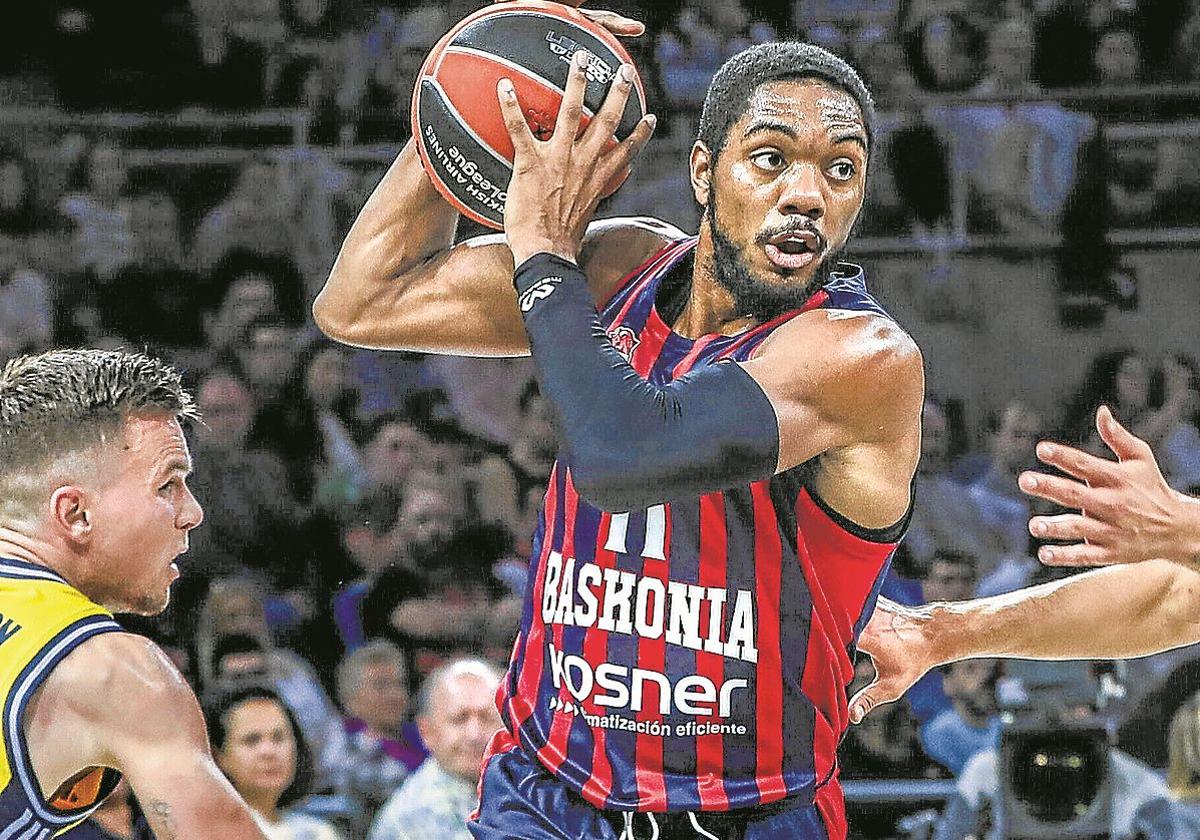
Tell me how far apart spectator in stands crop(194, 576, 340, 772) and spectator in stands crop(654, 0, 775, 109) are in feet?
10.1

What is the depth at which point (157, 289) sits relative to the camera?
6980 millimetres

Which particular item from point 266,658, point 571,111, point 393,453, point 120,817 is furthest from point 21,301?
point 571,111

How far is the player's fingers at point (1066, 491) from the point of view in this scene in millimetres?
2787

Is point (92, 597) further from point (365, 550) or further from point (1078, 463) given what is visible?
point (365, 550)

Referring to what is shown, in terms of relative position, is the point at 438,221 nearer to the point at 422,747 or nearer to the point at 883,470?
the point at 883,470

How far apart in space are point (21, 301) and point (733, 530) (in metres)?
5.33

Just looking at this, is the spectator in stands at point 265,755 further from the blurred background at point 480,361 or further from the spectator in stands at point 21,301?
the spectator in stands at point 21,301

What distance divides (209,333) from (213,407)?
50cm

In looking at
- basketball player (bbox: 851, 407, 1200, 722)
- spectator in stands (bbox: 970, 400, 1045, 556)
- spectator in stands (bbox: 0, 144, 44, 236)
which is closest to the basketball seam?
basketball player (bbox: 851, 407, 1200, 722)

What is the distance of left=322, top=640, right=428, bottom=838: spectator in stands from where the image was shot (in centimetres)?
542

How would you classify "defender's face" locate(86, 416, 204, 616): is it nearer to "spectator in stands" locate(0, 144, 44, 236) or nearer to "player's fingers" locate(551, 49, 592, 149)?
"player's fingers" locate(551, 49, 592, 149)

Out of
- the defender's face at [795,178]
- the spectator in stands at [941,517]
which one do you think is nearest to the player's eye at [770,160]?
the defender's face at [795,178]

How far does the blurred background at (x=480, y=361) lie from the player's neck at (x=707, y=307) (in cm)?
259

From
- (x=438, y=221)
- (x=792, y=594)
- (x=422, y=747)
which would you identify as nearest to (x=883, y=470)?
(x=792, y=594)
